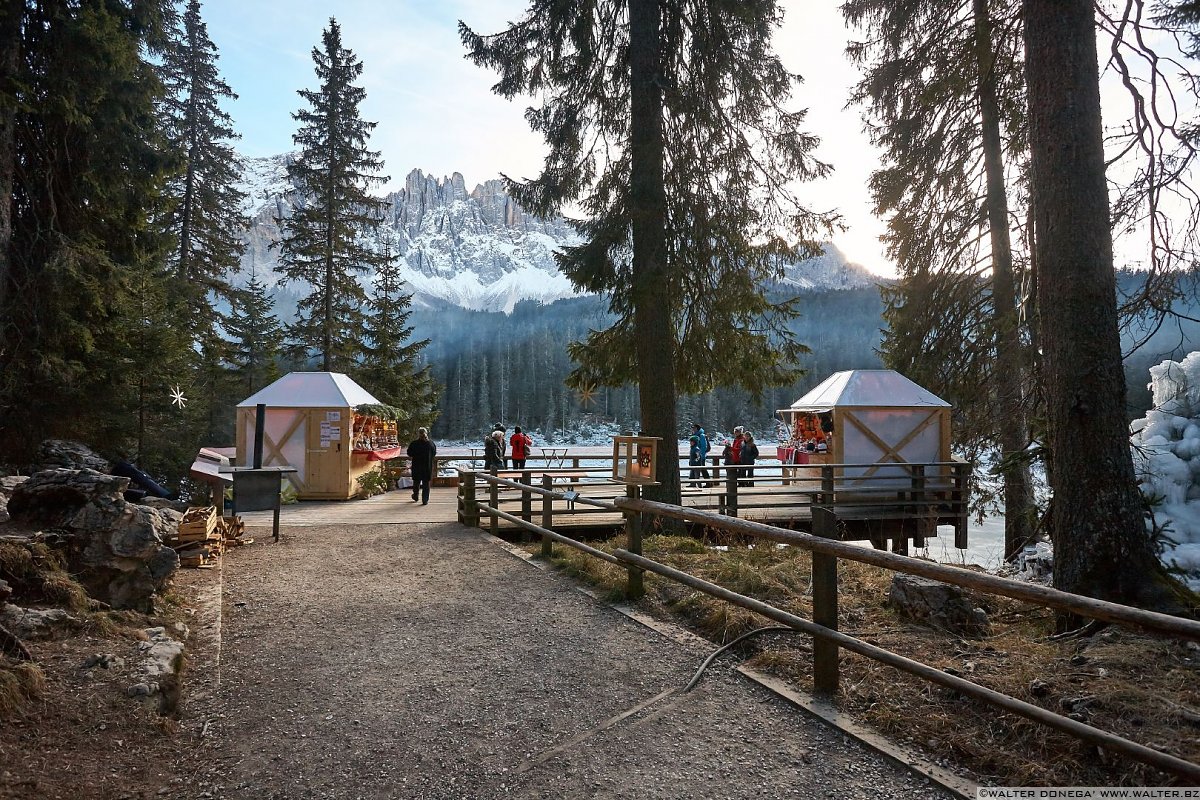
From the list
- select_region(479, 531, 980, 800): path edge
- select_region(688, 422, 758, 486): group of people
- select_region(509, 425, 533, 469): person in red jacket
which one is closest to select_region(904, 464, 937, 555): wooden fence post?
select_region(688, 422, 758, 486): group of people

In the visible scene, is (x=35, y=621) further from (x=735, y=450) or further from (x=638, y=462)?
(x=735, y=450)

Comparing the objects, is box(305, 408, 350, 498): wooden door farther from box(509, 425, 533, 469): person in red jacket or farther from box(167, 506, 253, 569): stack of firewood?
box(167, 506, 253, 569): stack of firewood

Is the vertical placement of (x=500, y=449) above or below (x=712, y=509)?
above

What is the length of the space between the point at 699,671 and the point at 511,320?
132m

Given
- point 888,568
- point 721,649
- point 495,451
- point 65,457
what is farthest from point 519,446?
point 888,568

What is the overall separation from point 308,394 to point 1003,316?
545 inches

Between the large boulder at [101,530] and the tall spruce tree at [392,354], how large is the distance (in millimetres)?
19662

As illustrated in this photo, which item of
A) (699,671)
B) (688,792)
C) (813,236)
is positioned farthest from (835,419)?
(688,792)

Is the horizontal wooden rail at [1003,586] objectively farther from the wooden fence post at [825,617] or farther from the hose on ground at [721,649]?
the hose on ground at [721,649]

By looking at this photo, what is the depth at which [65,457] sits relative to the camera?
927 cm

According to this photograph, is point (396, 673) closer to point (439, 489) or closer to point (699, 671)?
point (699, 671)

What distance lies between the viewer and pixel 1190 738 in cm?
264

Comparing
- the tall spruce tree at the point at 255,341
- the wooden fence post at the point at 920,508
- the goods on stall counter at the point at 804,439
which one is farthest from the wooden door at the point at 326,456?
the wooden fence post at the point at 920,508

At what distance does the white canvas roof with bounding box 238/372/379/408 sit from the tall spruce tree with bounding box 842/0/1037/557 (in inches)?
470
